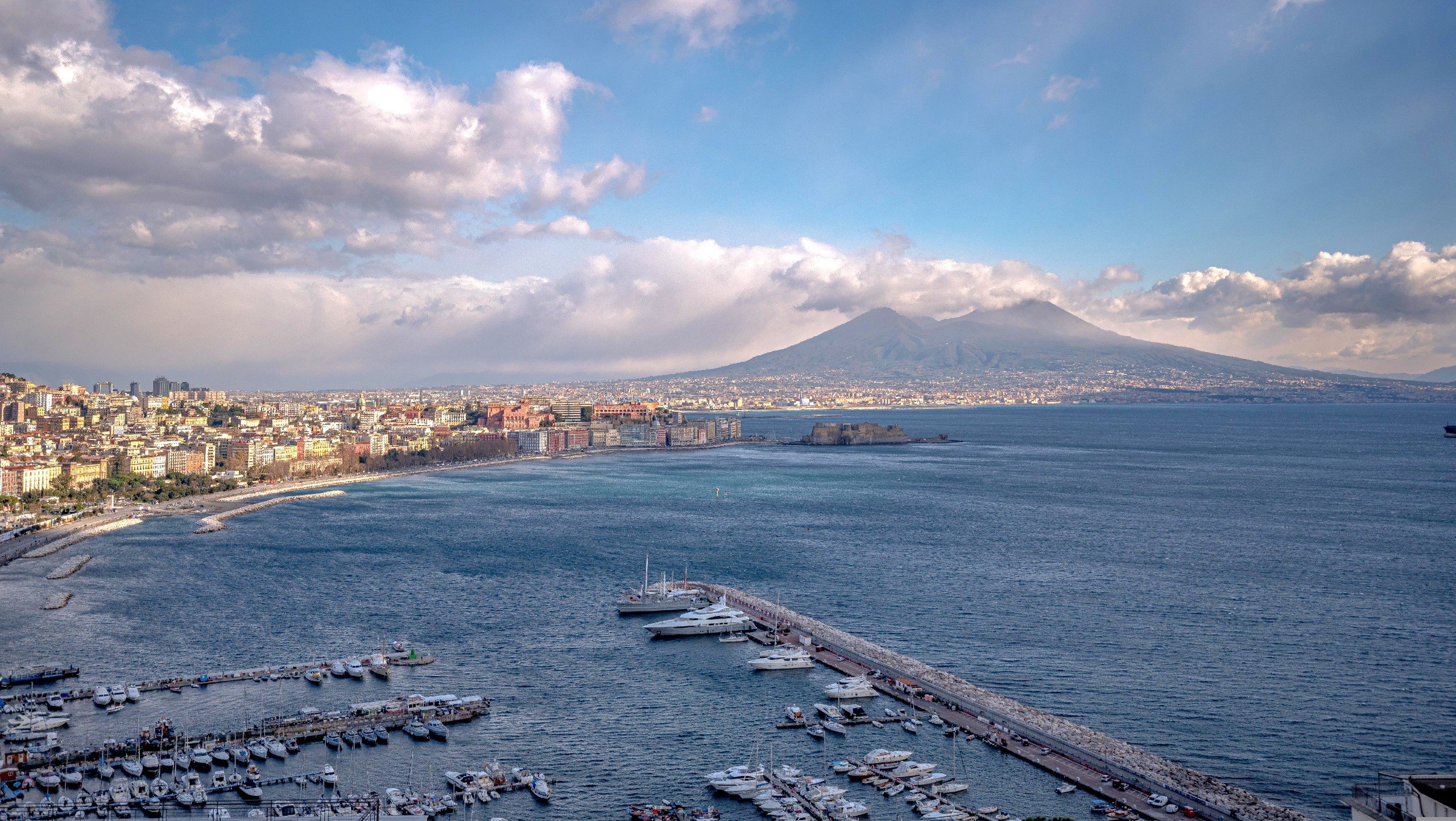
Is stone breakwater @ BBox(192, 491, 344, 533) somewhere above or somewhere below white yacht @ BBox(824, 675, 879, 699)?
above

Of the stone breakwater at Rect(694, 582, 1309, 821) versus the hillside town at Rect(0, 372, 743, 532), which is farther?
the hillside town at Rect(0, 372, 743, 532)

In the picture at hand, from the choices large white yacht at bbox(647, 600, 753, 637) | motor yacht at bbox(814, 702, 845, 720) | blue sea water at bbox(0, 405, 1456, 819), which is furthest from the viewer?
large white yacht at bbox(647, 600, 753, 637)

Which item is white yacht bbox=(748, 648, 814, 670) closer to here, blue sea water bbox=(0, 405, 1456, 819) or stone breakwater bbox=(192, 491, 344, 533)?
blue sea water bbox=(0, 405, 1456, 819)

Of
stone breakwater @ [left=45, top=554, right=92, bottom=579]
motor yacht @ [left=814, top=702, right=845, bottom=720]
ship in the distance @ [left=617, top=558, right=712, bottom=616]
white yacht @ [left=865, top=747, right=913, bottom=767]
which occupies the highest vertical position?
stone breakwater @ [left=45, top=554, right=92, bottom=579]

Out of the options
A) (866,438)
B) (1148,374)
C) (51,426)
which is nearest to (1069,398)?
(1148,374)

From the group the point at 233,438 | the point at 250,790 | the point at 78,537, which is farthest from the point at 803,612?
the point at 233,438

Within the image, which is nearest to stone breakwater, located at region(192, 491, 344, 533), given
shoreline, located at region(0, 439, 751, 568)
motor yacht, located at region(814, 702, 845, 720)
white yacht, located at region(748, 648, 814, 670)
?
shoreline, located at region(0, 439, 751, 568)
